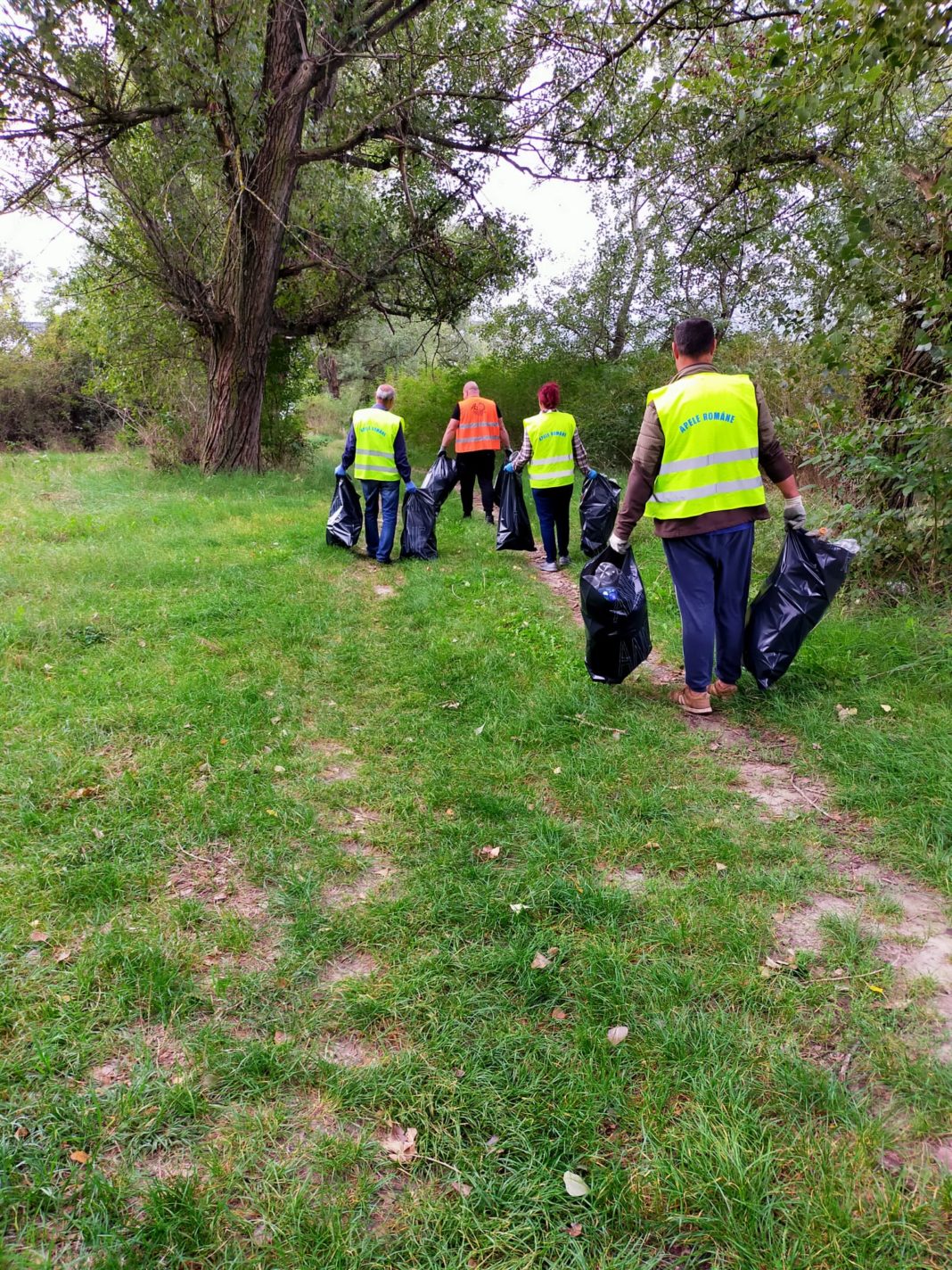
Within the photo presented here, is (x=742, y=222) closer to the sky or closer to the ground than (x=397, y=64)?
closer to the ground

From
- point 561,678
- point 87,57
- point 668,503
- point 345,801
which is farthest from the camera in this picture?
point 87,57

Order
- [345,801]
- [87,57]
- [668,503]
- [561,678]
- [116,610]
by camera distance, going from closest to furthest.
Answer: [345,801] → [668,503] → [561,678] → [116,610] → [87,57]

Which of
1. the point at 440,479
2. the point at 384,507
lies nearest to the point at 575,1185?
the point at 384,507

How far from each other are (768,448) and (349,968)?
3175 mm

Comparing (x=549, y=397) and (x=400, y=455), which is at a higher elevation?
(x=549, y=397)

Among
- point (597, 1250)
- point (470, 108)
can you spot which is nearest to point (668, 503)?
point (597, 1250)

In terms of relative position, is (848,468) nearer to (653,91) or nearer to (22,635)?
(653,91)

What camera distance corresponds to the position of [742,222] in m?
7.59

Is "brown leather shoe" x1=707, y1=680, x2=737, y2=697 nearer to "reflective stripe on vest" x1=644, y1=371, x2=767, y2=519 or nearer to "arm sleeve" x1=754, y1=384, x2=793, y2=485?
"reflective stripe on vest" x1=644, y1=371, x2=767, y2=519

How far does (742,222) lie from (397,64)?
5597mm

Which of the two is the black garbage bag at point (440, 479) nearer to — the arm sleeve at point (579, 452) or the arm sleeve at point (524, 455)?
the arm sleeve at point (524, 455)

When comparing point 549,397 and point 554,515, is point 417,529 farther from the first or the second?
point 549,397

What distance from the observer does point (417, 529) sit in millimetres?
7848

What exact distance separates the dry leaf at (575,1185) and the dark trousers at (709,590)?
2742mm
